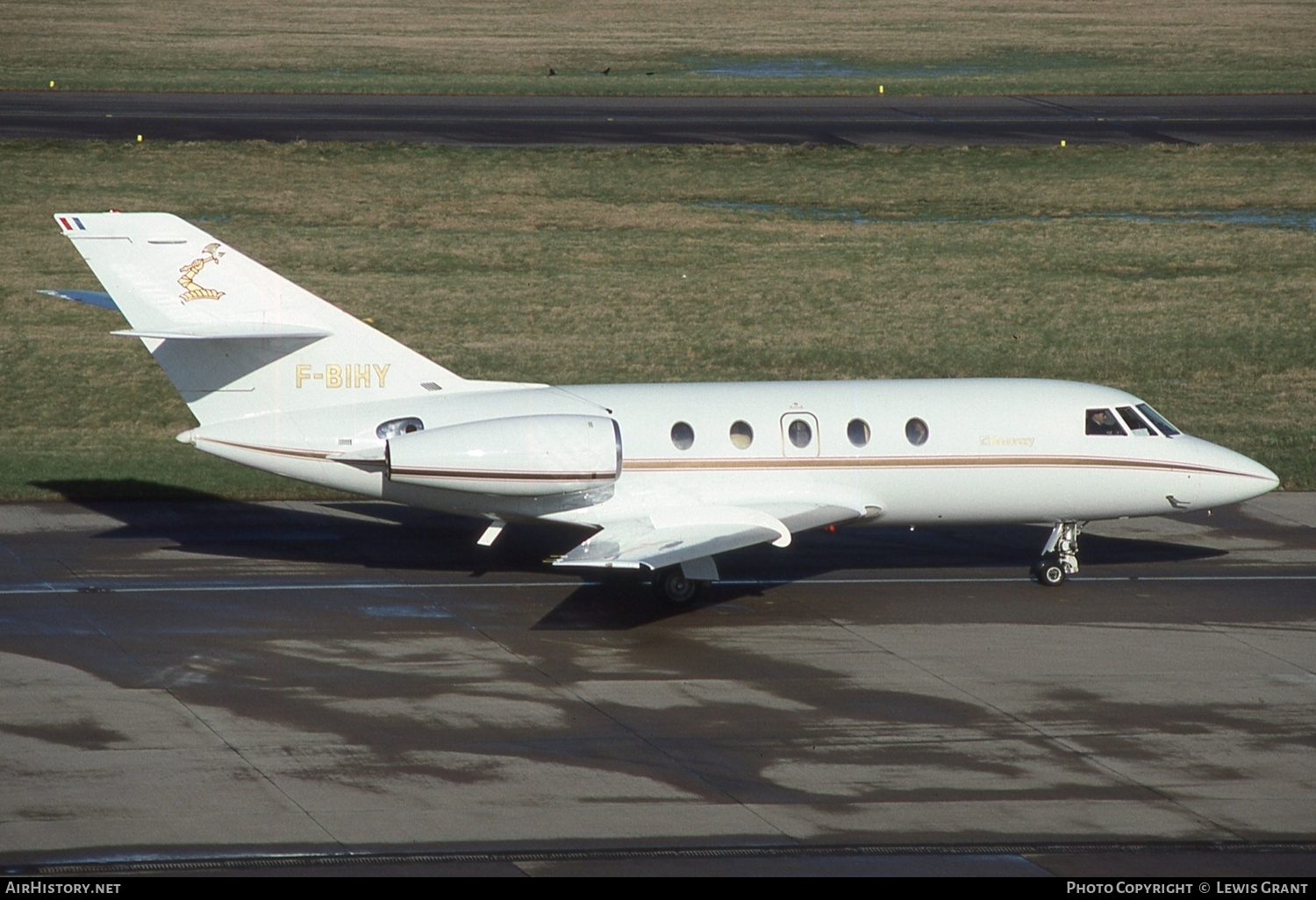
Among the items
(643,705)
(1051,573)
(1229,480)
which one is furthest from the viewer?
(1051,573)

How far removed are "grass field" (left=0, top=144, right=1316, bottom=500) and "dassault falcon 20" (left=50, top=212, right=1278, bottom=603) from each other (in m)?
6.94

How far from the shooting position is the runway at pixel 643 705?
14.8m

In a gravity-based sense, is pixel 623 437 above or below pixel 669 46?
below

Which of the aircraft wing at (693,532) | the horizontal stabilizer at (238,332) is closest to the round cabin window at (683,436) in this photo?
the aircraft wing at (693,532)

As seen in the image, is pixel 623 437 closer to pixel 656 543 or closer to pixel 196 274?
pixel 656 543

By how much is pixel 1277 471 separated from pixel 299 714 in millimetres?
19206

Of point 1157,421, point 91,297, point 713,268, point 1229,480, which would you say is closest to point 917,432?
point 1157,421

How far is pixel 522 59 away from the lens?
253 ft

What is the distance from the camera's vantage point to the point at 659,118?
60.0 m

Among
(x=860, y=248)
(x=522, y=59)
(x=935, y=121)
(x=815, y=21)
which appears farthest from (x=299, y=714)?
(x=815, y=21)

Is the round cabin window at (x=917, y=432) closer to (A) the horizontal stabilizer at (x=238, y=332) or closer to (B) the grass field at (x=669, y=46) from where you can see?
(A) the horizontal stabilizer at (x=238, y=332)

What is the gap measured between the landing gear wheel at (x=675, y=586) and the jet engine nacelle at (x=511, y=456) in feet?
5.59

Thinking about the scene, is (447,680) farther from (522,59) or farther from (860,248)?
(522,59)

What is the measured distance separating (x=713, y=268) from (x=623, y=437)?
21.3 metres
